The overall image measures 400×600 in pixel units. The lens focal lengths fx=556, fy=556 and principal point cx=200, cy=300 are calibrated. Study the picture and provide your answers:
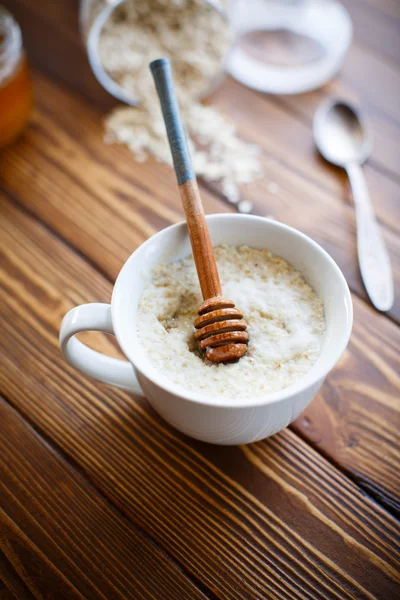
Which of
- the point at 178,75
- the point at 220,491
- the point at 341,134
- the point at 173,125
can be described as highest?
the point at 173,125

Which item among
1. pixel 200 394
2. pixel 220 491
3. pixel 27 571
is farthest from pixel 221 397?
pixel 27 571

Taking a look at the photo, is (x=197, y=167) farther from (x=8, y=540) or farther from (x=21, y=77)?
(x=8, y=540)

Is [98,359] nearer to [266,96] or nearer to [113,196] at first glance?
[113,196]

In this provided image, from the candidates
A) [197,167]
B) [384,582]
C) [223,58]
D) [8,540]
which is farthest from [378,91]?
[8,540]

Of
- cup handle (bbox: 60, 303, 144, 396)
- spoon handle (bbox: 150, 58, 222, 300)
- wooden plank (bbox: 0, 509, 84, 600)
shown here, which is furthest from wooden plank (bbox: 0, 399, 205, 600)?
spoon handle (bbox: 150, 58, 222, 300)

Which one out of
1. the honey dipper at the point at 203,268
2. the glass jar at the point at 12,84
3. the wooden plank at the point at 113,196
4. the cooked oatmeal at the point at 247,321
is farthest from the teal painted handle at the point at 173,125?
the glass jar at the point at 12,84

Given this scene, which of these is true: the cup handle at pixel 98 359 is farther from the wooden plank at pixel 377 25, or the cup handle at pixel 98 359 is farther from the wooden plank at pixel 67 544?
the wooden plank at pixel 377 25
